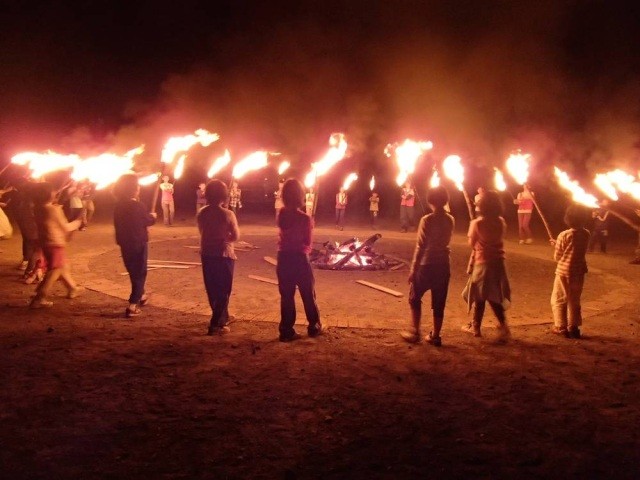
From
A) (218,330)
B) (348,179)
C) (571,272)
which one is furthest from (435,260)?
(348,179)

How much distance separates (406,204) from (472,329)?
12.0m

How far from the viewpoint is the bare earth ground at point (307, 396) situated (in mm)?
3422

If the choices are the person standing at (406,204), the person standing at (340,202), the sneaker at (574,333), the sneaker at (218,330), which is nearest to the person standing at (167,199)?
the person standing at (340,202)

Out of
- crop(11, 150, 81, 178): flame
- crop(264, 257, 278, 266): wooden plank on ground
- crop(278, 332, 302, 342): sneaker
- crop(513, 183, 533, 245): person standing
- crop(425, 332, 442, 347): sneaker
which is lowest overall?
crop(278, 332, 302, 342): sneaker

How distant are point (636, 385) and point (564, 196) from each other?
25775 millimetres

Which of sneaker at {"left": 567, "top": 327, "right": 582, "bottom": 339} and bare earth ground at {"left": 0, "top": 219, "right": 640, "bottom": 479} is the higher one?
sneaker at {"left": 567, "top": 327, "right": 582, "bottom": 339}

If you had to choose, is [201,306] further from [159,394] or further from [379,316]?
[159,394]

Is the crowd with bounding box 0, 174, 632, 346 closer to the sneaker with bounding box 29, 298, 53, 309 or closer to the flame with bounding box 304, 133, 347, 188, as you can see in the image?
the sneaker with bounding box 29, 298, 53, 309

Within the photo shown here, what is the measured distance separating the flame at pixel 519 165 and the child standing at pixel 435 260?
374 cm

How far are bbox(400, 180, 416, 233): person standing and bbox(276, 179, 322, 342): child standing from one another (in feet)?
40.8

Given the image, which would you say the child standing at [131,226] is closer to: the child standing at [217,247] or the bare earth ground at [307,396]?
the bare earth ground at [307,396]

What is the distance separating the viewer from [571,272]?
6.48m

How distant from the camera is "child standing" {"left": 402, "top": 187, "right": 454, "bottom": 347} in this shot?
594 cm

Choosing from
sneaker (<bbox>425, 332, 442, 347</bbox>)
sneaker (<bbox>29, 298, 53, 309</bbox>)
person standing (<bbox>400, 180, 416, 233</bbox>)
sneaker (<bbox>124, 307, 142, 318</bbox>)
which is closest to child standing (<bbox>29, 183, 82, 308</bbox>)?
sneaker (<bbox>29, 298, 53, 309</bbox>)
